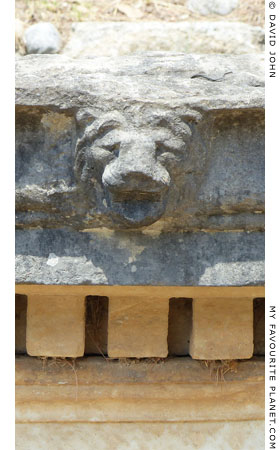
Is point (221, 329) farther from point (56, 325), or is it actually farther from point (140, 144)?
point (140, 144)

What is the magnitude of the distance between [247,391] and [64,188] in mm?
751

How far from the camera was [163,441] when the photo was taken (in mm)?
1622

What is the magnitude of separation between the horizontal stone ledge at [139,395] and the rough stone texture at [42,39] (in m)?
0.92

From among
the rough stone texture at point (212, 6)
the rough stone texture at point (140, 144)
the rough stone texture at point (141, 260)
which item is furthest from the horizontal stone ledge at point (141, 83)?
the rough stone texture at point (212, 6)

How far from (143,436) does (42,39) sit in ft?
3.88

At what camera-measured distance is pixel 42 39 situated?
1887mm

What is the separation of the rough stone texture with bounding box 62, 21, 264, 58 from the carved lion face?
0.78 metres

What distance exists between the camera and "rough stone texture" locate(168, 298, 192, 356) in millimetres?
1629

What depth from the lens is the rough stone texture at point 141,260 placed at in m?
1.28

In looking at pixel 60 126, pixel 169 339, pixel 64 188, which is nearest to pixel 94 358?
pixel 169 339

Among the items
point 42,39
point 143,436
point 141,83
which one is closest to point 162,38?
point 42,39

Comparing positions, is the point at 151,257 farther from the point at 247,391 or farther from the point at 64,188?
the point at 247,391

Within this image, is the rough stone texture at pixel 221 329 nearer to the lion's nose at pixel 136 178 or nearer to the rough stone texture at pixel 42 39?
the lion's nose at pixel 136 178

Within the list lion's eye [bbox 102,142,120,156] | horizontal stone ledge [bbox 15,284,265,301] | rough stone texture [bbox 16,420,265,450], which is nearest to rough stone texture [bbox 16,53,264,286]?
lion's eye [bbox 102,142,120,156]
